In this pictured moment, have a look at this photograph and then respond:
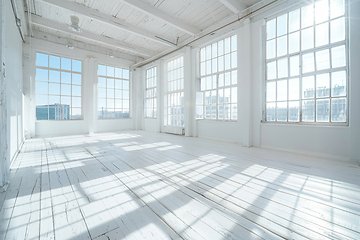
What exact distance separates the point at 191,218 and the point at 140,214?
1.52 feet

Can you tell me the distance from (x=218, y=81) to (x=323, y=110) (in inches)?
119

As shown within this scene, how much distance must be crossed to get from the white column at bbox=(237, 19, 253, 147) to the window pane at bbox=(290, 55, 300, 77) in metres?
0.95

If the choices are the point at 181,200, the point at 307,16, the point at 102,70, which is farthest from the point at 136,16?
the point at 181,200

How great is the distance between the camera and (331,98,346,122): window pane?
3.34 meters

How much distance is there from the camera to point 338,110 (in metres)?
3.40

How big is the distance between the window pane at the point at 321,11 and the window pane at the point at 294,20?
34cm

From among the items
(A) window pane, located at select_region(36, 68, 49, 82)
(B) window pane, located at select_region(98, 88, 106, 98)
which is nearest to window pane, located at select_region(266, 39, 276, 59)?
(B) window pane, located at select_region(98, 88, 106, 98)

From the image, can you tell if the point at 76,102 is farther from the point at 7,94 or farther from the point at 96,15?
the point at 7,94

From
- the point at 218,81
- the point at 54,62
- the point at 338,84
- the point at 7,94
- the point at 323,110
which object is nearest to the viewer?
the point at 7,94

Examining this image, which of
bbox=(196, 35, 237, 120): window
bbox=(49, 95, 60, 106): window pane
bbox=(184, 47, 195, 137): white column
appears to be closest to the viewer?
bbox=(196, 35, 237, 120): window

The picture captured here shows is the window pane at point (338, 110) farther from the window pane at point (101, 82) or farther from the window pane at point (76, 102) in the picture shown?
the window pane at point (76, 102)

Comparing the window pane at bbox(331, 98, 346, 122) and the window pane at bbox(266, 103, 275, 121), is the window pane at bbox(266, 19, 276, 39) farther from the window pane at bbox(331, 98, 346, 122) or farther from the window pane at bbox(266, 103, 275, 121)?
the window pane at bbox(331, 98, 346, 122)

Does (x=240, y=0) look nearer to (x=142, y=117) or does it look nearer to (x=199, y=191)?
(x=199, y=191)

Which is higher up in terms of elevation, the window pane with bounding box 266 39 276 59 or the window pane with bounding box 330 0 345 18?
the window pane with bounding box 330 0 345 18
